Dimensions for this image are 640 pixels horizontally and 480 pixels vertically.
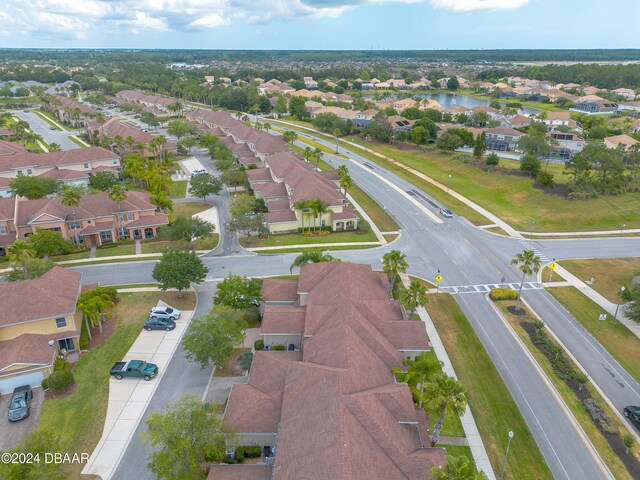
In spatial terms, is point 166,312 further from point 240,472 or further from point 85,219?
point 85,219

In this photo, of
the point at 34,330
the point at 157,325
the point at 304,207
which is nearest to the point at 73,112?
the point at 304,207

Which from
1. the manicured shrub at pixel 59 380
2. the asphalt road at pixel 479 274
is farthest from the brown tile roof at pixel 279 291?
the manicured shrub at pixel 59 380

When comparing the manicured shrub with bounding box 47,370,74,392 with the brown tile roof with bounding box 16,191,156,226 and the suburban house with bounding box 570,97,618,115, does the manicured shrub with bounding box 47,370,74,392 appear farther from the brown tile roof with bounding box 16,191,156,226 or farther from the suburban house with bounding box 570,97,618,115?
the suburban house with bounding box 570,97,618,115

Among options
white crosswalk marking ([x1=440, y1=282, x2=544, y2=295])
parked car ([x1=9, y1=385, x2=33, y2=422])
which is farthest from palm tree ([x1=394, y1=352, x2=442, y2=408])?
parked car ([x1=9, y1=385, x2=33, y2=422])

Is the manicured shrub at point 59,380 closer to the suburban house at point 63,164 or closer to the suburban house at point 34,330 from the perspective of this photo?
the suburban house at point 34,330

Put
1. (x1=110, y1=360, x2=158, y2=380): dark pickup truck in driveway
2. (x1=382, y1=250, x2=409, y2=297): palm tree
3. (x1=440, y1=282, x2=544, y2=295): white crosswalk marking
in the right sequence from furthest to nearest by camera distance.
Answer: (x1=440, y1=282, x2=544, y2=295): white crosswalk marking, (x1=382, y1=250, x2=409, y2=297): palm tree, (x1=110, y1=360, x2=158, y2=380): dark pickup truck in driveway
